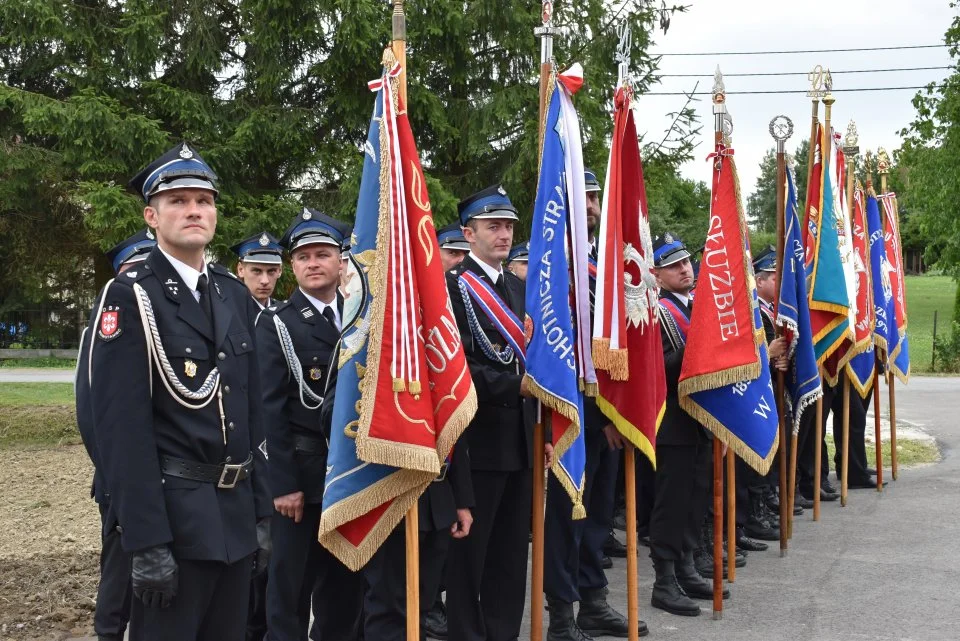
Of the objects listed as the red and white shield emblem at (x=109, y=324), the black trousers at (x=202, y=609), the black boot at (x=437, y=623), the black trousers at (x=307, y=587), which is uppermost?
the red and white shield emblem at (x=109, y=324)

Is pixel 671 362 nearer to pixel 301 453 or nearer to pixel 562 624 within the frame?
pixel 562 624

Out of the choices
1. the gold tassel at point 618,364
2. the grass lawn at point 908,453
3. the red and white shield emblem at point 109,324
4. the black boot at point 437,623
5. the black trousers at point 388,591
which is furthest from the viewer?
the grass lawn at point 908,453

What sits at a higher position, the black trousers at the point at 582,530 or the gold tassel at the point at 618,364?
the gold tassel at the point at 618,364

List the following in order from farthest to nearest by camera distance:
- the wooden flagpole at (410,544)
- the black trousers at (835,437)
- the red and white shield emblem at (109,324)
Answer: the black trousers at (835,437), the wooden flagpole at (410,544), the red and white shield emblem at (109,324)

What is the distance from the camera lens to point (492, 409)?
4578 mm

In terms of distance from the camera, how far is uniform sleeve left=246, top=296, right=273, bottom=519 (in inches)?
133

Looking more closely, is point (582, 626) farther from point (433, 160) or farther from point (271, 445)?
point (433, 160)

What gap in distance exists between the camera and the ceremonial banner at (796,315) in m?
6.98

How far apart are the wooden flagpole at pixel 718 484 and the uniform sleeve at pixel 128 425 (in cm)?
352

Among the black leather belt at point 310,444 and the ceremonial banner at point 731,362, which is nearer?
the black leather belt at point 310,444

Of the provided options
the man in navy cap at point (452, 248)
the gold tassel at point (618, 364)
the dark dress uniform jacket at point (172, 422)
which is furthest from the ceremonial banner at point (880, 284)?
the dark dress uniform jacket at point (172, 422)

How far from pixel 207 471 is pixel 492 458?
165 cm

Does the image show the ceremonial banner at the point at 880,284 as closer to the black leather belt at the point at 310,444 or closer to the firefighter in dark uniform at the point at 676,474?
the firefighter in dark uniform at the point at 676,474

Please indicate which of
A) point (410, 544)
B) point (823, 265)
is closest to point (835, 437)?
point (823, 265)
